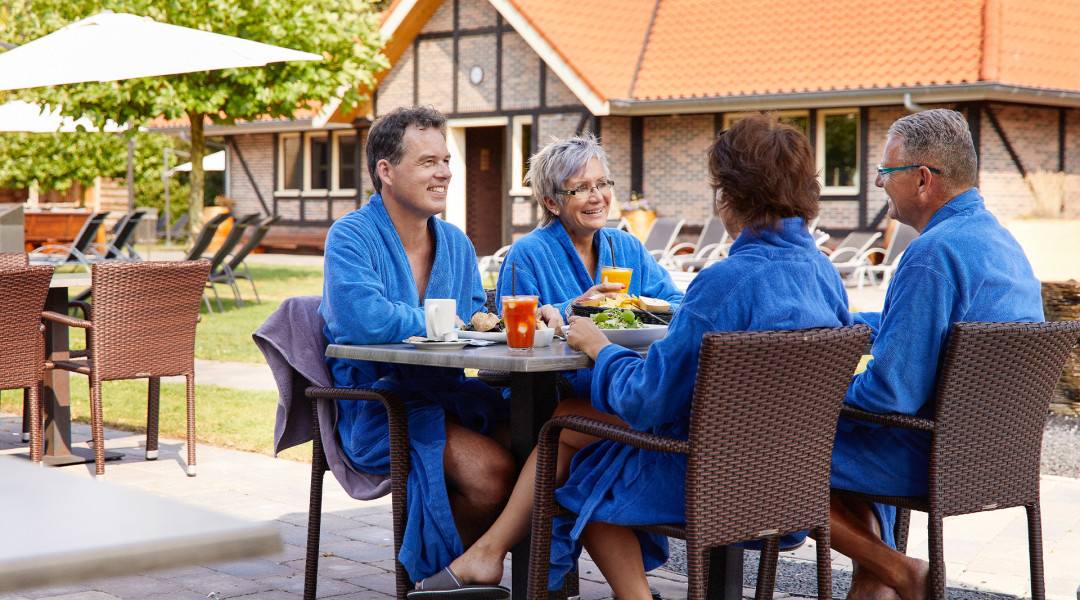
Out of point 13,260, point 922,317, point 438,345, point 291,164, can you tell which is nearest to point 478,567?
point 438,345

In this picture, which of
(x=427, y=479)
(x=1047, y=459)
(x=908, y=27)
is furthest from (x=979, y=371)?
(x=908, y=27)

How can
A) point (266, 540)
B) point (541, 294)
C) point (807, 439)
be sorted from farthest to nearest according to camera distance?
point (541, 294)
point (807, 439)
point (266, 540)

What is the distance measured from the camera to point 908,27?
677 inches

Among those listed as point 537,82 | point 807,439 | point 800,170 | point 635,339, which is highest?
point 537,82

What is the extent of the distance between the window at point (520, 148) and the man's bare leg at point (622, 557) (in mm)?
18054

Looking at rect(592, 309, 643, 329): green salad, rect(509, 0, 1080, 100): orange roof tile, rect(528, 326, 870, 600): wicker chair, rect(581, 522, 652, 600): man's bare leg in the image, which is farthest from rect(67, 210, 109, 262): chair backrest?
rect(528, 326, 870, 600): wicker chair

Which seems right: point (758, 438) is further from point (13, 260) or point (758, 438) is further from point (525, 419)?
point (13, 260)

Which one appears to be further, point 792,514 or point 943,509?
point 943,509

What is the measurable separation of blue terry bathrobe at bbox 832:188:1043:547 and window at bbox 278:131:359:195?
21.5 m

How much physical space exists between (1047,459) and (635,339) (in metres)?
3.08

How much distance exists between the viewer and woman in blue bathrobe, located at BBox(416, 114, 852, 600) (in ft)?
8.27

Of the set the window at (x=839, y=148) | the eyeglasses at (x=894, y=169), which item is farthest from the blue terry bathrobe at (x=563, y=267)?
Result: the window at (x=839, y=148)

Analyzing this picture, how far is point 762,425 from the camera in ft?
8.13

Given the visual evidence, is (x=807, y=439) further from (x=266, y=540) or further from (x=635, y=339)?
(x=266, y=540)
